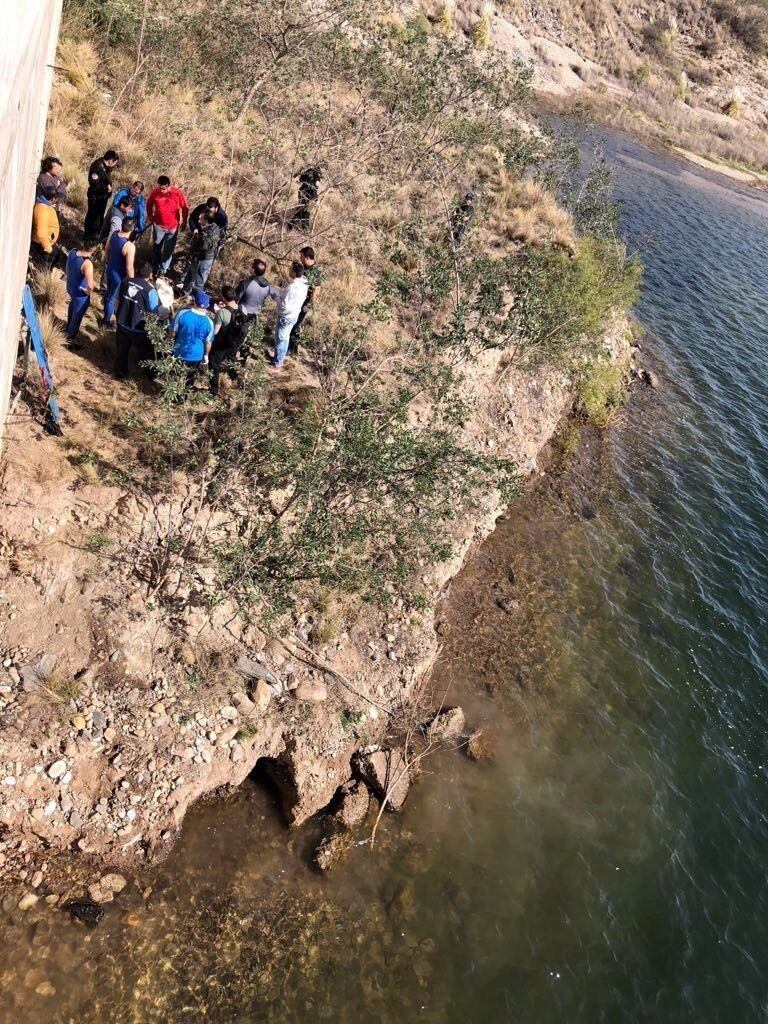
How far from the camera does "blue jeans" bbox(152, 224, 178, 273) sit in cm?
945

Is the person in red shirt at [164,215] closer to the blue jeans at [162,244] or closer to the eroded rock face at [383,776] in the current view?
the blue jeans at [162,244]

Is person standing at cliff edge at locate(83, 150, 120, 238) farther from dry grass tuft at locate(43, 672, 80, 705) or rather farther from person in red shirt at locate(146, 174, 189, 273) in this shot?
dry grass tuft at locate(43, 672, 80, 705)

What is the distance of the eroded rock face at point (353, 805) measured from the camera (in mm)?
6704

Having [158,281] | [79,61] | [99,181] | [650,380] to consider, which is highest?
[79,61]

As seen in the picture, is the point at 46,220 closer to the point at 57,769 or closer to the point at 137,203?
the point at 137,203

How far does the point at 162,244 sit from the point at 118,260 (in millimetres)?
1717

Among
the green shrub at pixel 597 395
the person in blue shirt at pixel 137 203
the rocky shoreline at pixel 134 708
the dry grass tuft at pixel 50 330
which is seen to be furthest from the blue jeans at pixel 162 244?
the green shrub at pixel 597 395

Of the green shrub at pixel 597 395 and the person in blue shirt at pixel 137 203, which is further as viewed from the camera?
the green shrub at pixel 597 395

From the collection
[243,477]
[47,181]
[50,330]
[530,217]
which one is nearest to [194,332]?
[243,477]

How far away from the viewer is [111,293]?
838cm

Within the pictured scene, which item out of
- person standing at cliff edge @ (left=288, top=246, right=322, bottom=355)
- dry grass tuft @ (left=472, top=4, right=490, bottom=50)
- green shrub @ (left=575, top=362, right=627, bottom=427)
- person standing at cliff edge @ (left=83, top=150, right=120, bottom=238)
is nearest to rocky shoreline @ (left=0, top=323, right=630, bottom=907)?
person standing at cliff edge @ (left=288, top=246, right=322, bottom=355)

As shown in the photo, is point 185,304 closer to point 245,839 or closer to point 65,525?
point 65,525

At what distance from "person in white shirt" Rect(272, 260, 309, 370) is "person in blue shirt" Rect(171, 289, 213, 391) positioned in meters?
1.48

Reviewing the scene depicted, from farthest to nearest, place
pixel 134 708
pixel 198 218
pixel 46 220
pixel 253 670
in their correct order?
pixel 198 218 < pixel 46 220 < pixel 253 670 < pixel 134 708
